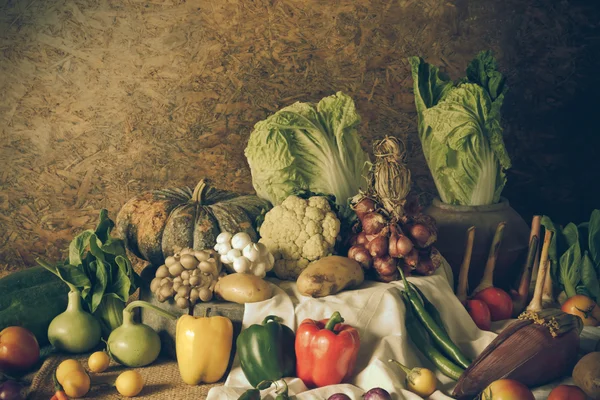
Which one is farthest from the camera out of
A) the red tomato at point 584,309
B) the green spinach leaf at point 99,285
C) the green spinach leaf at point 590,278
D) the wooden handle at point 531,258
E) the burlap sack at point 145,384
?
the wooden handle at point 531,258

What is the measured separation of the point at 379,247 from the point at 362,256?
107mm

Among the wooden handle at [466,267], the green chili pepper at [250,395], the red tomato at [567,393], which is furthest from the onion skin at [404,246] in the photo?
the green chili pepper at [250,395]

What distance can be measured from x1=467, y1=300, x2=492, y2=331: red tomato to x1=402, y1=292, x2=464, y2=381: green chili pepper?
19.3 inches

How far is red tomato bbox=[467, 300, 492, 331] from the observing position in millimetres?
3668

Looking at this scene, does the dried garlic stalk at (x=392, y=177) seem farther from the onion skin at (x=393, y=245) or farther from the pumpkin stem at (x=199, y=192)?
the pumpkin stem at (x=199, y=192)

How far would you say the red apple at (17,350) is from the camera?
128 inches

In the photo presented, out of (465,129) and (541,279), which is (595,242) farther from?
(465,129)

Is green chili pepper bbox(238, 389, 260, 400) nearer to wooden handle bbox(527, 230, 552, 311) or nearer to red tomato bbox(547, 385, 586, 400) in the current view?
red tomato bbox(547, 385, 586, 400)

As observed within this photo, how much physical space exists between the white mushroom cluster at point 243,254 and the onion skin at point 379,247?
53 centimetres

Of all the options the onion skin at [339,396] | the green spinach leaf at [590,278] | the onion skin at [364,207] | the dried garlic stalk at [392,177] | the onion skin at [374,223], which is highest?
the dried garlic stalk at [392,177]

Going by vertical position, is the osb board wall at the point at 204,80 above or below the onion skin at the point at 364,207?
above

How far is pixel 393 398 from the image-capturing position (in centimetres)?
288

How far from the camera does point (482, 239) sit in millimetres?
4094

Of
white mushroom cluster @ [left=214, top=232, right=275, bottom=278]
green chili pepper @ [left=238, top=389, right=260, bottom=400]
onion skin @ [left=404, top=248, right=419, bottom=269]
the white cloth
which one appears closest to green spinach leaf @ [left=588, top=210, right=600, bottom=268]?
the white cloth
